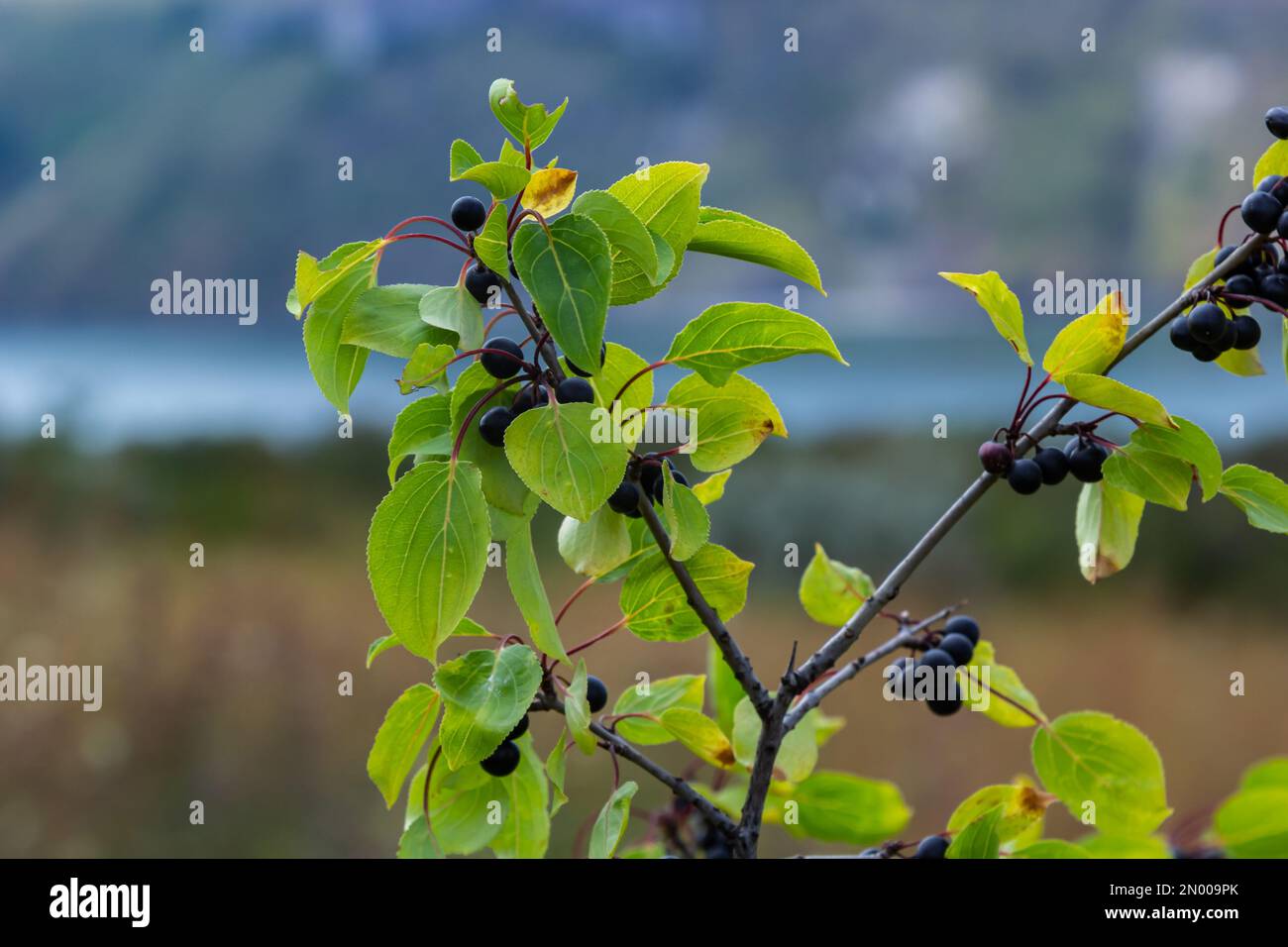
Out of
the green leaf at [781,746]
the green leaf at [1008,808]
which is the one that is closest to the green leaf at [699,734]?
the green leaf at [781,746]

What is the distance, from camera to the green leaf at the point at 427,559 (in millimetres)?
415

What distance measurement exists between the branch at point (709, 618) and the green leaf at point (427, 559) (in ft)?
0.24

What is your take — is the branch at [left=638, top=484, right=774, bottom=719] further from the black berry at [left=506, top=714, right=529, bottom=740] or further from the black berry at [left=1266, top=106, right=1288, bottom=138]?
the black berry at [left=1266, top=106, right=1288, bottom=138]

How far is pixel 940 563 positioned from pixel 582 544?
2.96 metres

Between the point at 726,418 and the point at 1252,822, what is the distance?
18.4 inches

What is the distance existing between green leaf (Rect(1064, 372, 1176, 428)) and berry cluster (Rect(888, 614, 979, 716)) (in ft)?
0.45

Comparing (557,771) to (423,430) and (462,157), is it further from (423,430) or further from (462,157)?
(462,157)

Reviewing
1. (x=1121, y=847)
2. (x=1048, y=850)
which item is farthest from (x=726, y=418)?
(x=1121, y=847)

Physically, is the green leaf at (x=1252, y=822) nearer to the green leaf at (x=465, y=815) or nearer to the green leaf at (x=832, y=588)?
the green leaf at (x=832, y=588)

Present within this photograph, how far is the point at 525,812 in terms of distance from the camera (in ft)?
1.82

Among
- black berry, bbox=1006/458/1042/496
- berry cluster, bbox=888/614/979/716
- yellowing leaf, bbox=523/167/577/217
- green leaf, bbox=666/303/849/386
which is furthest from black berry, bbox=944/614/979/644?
yellowing leaf, bbox=523/167/577/217

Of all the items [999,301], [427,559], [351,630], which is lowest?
[351,630]

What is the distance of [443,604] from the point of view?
42 cm
